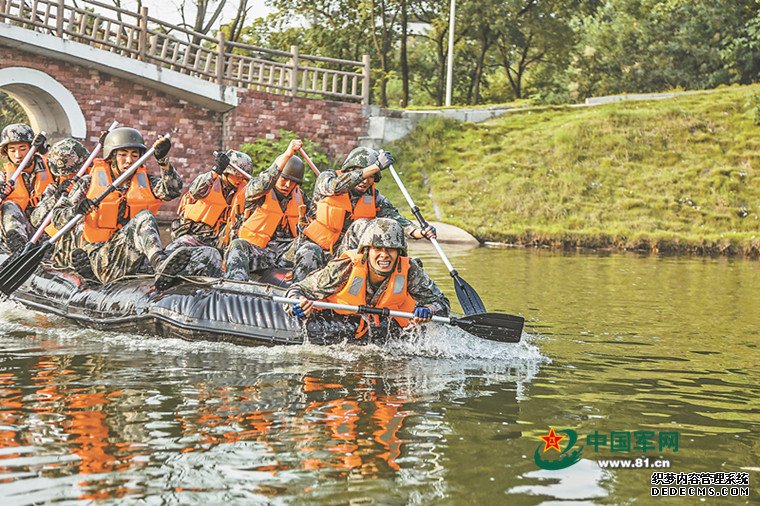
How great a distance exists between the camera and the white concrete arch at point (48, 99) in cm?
2150

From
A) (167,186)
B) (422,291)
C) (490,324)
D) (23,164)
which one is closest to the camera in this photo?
(490,324)

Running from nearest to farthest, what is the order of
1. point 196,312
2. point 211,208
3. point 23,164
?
1. point 196,312
2. point 211,208
3. point 23,164

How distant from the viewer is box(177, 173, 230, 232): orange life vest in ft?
34.5

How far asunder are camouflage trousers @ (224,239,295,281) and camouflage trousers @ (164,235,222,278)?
0.50 ft

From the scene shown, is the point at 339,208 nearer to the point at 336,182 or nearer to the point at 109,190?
the point at 336,182

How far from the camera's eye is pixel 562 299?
482 inches

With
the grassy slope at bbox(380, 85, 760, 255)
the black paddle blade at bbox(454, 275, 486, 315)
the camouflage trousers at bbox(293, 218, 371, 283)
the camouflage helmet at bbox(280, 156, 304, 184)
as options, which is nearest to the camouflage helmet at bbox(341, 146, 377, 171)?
the camouflage trousers at bbox(293, 218, 371, 283)

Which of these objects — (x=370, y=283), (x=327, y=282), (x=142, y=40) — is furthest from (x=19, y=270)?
(x=142, y=40)

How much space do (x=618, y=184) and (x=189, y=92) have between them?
9889 mm

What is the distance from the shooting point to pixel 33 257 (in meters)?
9.38

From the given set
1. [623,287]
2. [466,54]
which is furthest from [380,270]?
[466,54]

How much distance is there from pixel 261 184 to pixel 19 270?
234 centimetres

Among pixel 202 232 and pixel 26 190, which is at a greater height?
pixel 26 190

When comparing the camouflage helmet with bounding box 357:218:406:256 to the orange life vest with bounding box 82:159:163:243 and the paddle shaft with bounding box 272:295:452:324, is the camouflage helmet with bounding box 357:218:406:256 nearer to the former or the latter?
the paddle shaft with bounding box 272:295:452:324
